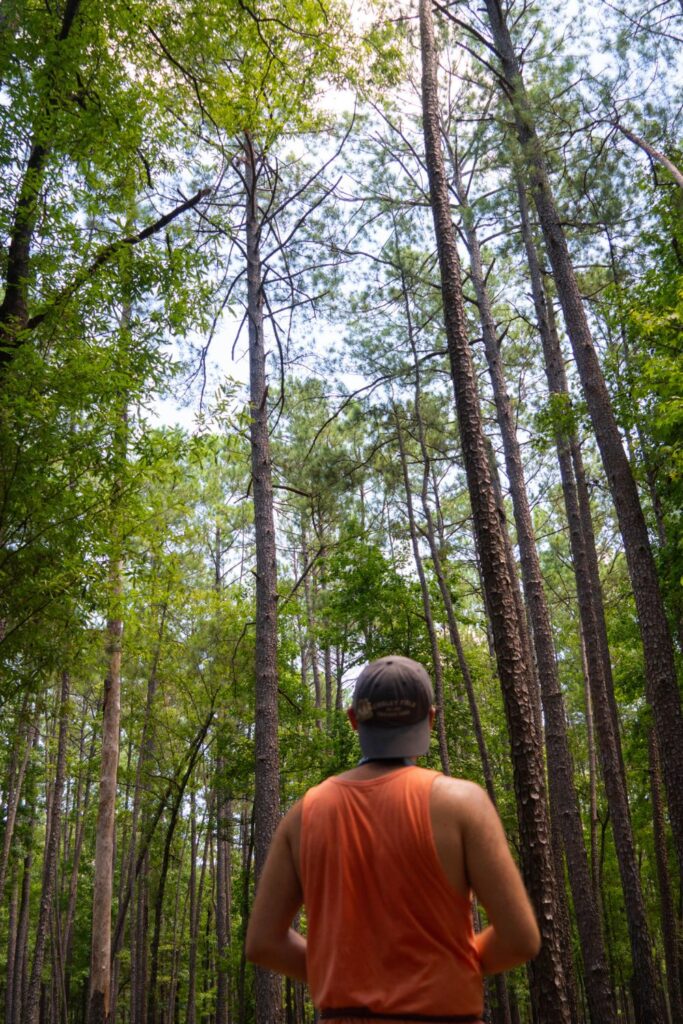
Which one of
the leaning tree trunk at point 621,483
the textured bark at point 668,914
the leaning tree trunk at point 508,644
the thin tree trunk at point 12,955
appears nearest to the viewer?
the leaning tree trunk at point 508,644

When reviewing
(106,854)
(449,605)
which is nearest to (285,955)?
(106,854)

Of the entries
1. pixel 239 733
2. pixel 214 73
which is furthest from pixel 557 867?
pixel 214 73

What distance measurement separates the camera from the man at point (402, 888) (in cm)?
139

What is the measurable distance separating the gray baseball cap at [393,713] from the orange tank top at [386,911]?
6 cm

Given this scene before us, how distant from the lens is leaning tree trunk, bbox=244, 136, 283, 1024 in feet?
26.7

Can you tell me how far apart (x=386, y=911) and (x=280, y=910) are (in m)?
0.29

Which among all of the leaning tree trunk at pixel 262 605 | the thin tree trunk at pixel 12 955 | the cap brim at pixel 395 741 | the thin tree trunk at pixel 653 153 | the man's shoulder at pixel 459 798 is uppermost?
the thin tree trunk at pixel 653 153

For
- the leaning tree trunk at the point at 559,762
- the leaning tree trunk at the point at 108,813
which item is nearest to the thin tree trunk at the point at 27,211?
the leaning tree trunk at the point at 108,813

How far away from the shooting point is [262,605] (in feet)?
30.6

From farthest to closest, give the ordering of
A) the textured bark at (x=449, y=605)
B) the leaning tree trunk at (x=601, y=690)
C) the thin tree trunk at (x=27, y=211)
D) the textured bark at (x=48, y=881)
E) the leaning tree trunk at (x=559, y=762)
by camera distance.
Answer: the textured bark at (x=48, y=881), the textured bark at (x=449, y=605), the leaning tree trunk at (x=601, y=690), the leaning tree trunk at (x=559, y=762), the thin tree trunk at (x=27, y=211)

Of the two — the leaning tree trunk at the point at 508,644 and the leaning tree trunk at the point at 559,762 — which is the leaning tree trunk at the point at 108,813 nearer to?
the leaning tree trunk at the point at 508,644

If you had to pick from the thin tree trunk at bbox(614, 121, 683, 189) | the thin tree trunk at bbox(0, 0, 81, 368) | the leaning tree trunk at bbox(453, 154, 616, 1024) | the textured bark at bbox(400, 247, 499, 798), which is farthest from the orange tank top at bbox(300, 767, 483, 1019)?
the textured bark at bbox(400, 247, 499, 798)

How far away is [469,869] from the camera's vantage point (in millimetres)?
1431

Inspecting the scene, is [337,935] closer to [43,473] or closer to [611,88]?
A: [43,473]
